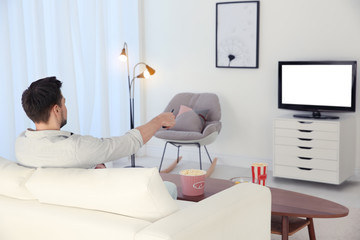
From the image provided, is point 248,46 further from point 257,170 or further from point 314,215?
point 314,215

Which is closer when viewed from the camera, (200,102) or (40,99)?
(40,99)

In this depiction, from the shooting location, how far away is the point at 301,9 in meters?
5.10

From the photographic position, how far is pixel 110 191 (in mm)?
1771

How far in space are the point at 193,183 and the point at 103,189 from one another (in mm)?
1184

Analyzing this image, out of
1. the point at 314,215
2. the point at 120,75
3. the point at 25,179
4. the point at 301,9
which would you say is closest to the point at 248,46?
the point at 301,9

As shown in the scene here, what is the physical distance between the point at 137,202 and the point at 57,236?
346mm

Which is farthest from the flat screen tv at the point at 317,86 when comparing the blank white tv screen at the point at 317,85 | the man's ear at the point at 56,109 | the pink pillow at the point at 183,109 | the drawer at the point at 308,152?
the man's ear at the point at 56,109

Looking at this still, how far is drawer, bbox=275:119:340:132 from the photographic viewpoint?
15.1 feet

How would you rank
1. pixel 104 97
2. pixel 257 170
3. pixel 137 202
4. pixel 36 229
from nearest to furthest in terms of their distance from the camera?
pixel 137 202 → pixel 36 229 → pixel 257 170 → pixel 104 97

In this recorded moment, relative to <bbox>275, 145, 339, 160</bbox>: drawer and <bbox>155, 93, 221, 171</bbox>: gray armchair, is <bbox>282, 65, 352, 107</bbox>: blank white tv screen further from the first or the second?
<bbox>155, 93, 221, 171</bbox>: gray armchair

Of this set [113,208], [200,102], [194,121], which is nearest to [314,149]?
[194,121]

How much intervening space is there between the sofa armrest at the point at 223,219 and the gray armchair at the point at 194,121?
2.96m

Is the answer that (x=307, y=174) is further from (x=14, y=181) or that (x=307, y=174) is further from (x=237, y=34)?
(x=14, y=181)

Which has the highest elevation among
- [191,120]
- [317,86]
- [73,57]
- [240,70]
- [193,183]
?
[73,57]
